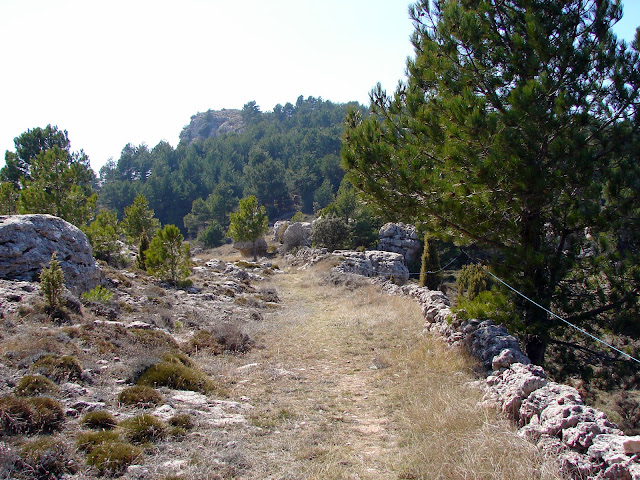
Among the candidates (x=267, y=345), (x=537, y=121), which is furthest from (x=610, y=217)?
(x=267, y=345)

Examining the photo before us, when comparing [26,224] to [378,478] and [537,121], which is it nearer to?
[378,478]

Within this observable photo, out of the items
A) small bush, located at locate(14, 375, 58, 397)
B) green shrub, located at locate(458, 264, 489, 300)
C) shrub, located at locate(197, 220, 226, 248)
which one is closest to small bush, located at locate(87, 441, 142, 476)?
small bush, located at locate(14, 375, 58, 397)

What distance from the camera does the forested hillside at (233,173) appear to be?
73.3 metres

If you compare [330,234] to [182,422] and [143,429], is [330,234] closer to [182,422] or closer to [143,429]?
[182,422]

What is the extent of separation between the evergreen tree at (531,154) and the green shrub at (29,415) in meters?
5.78

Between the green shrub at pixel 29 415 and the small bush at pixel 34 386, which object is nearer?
the green shrub at pixel 29 415

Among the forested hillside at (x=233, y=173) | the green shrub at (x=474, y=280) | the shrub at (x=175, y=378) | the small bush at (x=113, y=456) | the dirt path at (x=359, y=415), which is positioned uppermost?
the forested hillside at (x=233, y=173)

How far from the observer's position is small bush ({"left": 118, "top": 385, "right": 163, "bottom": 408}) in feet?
17.6

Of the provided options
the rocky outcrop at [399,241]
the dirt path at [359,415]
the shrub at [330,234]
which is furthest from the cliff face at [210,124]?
the dirt path at [359,415]

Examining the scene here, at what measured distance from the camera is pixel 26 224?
35.2 ft

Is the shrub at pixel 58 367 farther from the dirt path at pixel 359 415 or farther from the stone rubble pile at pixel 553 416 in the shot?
the stone rubble pile at pixel 553 416

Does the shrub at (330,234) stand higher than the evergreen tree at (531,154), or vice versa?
the evergreen tree at (531,154)

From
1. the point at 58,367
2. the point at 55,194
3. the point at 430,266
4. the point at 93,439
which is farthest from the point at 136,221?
the point at 93,439

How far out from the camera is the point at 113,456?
3947mm
